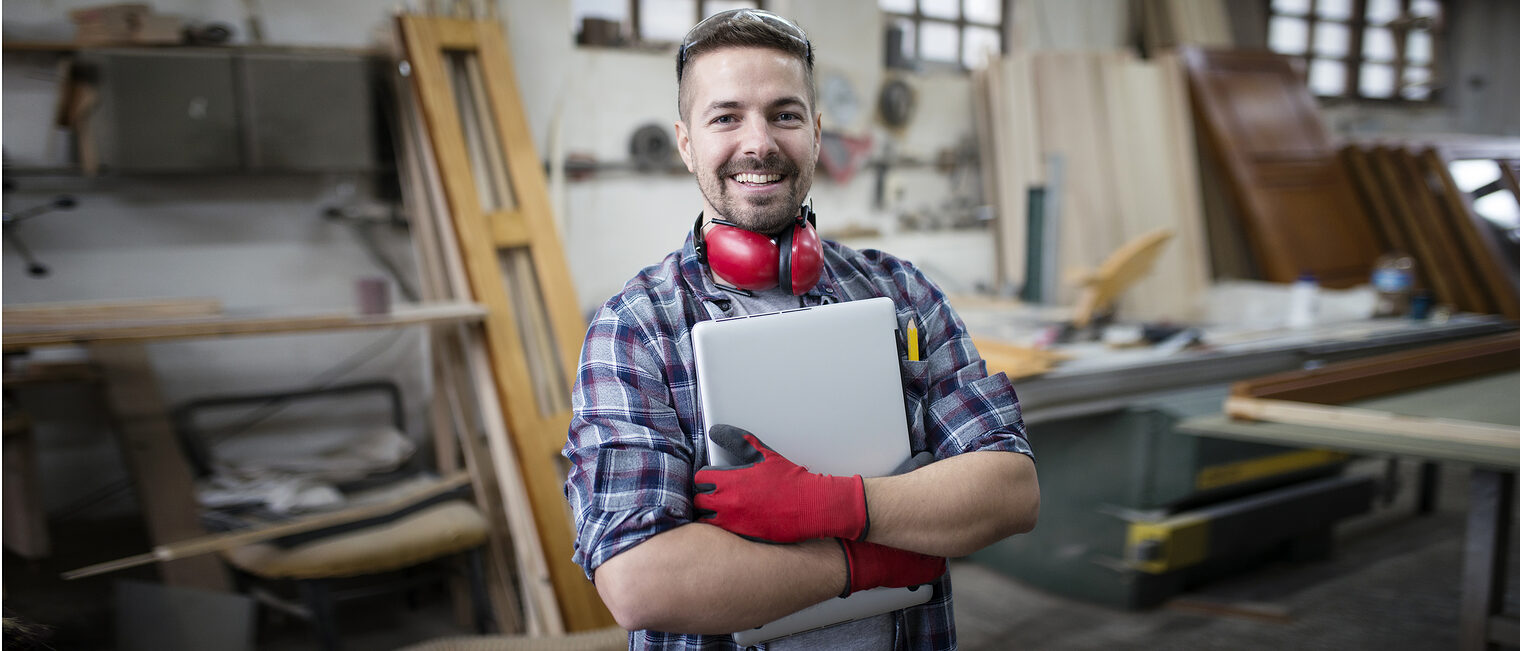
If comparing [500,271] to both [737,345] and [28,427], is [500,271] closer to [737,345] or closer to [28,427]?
[28,427]

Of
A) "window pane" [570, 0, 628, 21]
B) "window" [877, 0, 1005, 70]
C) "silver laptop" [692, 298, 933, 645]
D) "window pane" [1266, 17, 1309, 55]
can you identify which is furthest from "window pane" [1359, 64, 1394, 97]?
"silver laptop" [692, 298, 933, 645]

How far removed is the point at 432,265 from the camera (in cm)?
309

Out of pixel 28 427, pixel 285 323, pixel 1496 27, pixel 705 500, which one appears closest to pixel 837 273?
pixel 705 500

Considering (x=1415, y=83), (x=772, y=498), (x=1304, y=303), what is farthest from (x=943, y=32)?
(x=1415, y=83)

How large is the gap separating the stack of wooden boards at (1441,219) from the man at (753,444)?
5.62m

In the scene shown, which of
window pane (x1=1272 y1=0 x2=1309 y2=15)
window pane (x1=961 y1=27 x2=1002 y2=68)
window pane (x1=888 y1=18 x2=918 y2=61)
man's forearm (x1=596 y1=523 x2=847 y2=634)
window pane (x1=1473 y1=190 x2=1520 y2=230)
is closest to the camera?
man's forearm (x1=596 y1=523 x2=847 y2=634)

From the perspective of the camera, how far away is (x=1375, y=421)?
6.59ft

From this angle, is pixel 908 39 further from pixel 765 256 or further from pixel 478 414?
pixel 765 256

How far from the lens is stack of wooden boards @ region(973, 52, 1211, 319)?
15.1 feet

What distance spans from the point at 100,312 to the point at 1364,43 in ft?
28.2

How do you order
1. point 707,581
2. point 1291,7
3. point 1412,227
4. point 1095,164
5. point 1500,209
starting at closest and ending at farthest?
1. point 707,581
2. point 1095,164
3. point 1412,227
4. point 1500,209
5. point 1291,7

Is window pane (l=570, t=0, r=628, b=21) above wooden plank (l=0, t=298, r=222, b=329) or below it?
above

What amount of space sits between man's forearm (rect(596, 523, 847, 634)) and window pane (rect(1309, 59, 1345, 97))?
764cm

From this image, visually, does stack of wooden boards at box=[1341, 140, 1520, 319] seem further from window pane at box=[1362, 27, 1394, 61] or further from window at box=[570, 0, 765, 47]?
window at box=[570, 0, 765, 47]
